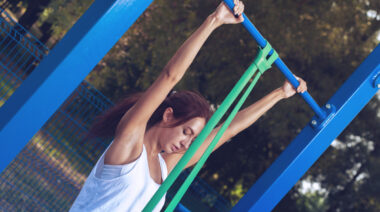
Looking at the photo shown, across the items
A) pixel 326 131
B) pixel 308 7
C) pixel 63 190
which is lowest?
pixel 63 190

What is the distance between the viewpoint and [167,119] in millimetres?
2086

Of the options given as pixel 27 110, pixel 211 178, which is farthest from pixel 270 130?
pixel 27 110

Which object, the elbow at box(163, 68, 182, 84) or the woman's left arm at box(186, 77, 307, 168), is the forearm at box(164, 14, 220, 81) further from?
the woman's left arm at box(186, 77, 307, 168)

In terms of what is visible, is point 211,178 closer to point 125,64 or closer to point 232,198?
point 232,198

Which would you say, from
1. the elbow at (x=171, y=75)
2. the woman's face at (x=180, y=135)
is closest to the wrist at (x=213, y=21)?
the elbow at (x=171, y=75)

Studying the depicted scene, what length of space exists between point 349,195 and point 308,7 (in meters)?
2.98

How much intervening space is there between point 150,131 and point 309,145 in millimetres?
751

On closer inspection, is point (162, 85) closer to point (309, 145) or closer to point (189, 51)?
point (189, 51)

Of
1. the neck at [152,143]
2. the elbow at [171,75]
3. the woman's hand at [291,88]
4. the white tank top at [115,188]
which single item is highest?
the woman's hand at [291,88]

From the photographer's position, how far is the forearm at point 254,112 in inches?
90.8

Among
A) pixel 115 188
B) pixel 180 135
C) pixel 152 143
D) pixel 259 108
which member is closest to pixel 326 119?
pixel 259 108

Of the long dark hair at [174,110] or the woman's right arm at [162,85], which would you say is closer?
the woman's right arm at [162,85]

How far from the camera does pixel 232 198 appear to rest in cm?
757

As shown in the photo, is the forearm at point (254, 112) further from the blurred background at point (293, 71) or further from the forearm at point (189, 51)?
the blurred background at point (293, 71)
